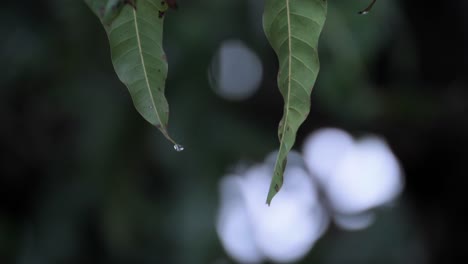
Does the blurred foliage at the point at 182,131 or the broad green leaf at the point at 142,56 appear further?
the blurred foliage at the point at 182,131

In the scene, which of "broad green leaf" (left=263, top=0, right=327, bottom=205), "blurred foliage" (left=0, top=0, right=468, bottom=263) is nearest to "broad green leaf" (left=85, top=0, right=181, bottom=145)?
"broad green leaf" (left=263, top=0, right=327, bottom=205)

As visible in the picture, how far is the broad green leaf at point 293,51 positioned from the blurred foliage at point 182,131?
1147mm

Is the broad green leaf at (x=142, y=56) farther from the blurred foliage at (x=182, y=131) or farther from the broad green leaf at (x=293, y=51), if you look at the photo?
the blurred foliage at (x=182, y=131)

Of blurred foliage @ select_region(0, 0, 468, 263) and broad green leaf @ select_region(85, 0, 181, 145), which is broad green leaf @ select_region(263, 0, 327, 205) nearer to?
broad green leaf @ select_region(85, 0, 181, 145)

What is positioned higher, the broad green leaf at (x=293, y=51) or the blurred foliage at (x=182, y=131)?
the broad green leaf at (x=293, y=51)

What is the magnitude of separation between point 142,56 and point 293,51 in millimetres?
99

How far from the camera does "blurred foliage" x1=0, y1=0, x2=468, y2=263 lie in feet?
5.90

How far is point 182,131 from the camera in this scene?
1.79 m

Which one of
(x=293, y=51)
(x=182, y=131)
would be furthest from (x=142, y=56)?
(x=182, y=131)

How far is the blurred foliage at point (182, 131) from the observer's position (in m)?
1.80

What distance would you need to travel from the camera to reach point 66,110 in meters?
2.03

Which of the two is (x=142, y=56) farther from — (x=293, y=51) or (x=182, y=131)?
(x=182, y=131)

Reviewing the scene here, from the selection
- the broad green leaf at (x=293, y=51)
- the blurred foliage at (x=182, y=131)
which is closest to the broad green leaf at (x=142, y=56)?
the broad green leaf at (x=293, y=51)

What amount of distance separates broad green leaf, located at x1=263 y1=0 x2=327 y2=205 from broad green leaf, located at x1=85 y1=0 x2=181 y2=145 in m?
0.07
